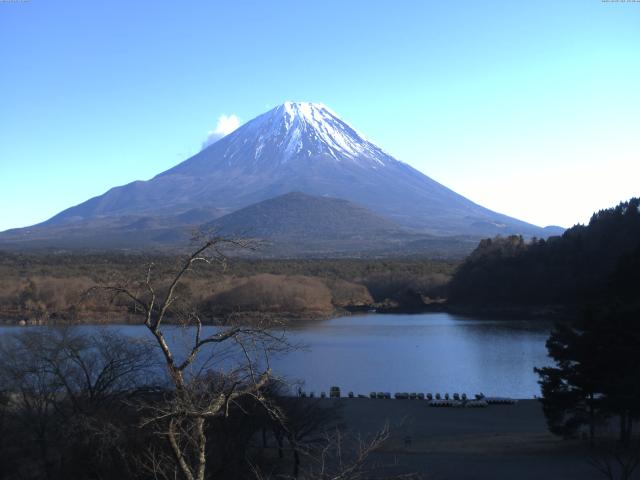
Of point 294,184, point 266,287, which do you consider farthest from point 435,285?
point 294,184

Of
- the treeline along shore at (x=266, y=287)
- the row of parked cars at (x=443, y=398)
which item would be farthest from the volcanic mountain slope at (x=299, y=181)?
the row of parked cars at (x=443, y=398)

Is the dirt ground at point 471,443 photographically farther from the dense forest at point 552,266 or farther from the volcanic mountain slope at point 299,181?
the volcanic mountain slope at point 299,181

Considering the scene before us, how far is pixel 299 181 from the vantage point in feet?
357

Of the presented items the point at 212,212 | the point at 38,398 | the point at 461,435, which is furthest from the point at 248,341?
the point at 212,212

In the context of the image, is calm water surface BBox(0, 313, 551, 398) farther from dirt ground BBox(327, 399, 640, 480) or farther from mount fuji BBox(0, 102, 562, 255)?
mount fuji BBox(0, 102, 562, 255)

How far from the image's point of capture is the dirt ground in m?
10.4

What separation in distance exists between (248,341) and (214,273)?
4141cm

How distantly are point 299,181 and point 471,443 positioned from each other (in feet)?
316

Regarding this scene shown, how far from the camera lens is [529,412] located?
637 inches

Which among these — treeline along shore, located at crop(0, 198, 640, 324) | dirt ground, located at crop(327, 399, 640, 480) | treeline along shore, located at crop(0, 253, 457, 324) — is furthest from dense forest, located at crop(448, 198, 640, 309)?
dirt ground, located at crop(327, 399, 640, 480)

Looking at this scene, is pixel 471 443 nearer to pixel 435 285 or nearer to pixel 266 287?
pixel 266 287

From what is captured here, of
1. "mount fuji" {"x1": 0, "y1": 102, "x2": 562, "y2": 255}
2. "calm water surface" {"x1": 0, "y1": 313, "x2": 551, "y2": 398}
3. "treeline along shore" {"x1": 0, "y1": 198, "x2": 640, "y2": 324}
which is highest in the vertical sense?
"mount fuji" {"x1": 0, "y1": 102, "x2": 562, "y2": 255}

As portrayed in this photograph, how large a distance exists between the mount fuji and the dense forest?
159 ft

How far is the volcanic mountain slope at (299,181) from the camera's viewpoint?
10477 centimetres
